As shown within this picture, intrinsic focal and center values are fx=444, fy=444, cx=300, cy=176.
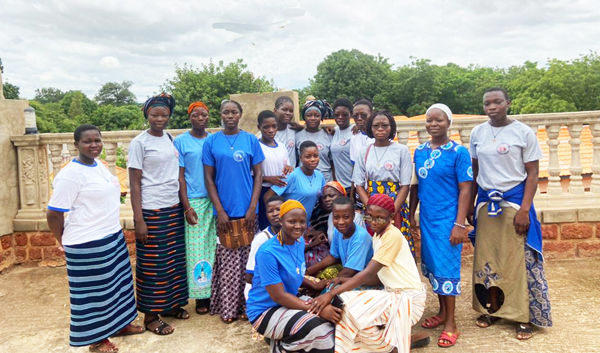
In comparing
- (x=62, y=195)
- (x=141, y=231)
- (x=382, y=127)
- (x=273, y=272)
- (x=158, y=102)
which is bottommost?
(x=273, y=272)

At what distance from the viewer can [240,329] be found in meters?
3.60

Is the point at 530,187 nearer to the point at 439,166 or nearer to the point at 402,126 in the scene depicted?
the point at 439,166

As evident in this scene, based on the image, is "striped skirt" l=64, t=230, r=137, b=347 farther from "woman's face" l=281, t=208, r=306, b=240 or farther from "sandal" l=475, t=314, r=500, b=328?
"sandal" l=475, t=314, r=500, b=328

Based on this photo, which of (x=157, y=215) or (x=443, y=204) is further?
(x=157, y=215)

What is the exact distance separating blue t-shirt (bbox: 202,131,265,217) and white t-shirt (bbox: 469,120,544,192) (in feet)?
5.80

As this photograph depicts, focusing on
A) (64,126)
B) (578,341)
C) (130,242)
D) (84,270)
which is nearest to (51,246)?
(130,242)

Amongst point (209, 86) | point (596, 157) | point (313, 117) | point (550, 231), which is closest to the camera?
point (313, 117)

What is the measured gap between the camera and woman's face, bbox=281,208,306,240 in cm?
289

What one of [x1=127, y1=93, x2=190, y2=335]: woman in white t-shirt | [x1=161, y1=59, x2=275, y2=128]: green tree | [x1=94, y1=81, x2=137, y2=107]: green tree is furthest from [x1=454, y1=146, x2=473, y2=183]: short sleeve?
[x1=94, y1=81, x2=137, y2=107]: green tree

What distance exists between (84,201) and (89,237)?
258mm

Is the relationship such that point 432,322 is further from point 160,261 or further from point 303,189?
point 160,261

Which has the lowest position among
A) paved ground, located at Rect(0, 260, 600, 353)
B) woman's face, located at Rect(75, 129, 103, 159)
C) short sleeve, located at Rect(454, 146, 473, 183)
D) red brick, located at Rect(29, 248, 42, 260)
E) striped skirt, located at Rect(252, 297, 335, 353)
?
paved ground, located at Rect(0, 260, 600, 353)

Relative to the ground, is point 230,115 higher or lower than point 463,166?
higher

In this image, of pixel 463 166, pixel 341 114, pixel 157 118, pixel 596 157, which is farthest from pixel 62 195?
pixel 596 157
